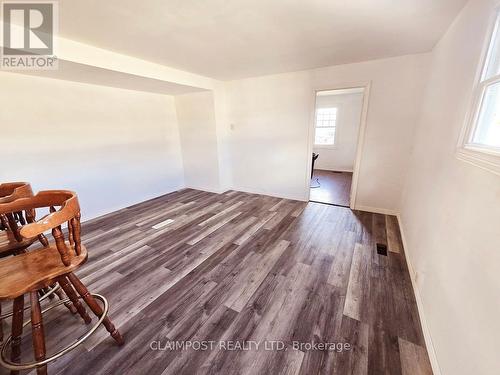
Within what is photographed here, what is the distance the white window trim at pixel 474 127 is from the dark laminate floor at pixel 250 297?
1.26 meters

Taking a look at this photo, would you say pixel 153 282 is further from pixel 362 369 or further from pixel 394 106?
pixel 394 106

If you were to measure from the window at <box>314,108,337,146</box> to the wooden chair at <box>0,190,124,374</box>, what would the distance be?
6.75 m

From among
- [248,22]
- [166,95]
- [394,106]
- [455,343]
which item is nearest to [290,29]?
[248,22]

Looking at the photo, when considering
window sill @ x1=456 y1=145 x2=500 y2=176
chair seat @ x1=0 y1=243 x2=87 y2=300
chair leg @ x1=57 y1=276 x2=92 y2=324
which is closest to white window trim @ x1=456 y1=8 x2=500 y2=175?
window sill @ x1=456 y1=145 x2=500 y2=176

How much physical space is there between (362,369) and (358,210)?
8.86 feet

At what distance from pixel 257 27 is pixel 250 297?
2.58 m

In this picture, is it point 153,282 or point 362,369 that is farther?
point 153,282

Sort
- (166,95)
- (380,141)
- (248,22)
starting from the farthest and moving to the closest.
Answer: (166,95)
(380,141)
(248,22)

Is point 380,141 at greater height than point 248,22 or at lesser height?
lesser

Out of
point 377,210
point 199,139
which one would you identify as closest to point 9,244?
point 199,139

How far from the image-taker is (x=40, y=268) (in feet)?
3.67

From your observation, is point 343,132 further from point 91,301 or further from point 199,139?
point 91,301

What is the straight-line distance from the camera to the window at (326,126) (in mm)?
6369

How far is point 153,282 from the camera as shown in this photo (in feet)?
6.44
